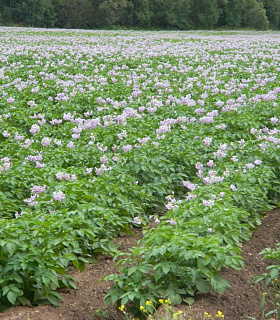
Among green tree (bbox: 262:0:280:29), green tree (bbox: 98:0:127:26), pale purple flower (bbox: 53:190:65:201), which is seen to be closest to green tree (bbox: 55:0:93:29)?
green tree (bbox: 98:0:127:26)

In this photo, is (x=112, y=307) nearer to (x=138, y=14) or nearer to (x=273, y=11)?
(x=138, y=14)

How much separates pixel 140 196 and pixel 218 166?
53.9 inches

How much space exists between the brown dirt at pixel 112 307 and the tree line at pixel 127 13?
161ft

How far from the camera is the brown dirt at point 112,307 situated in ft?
12.7

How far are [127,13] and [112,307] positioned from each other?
53475mm

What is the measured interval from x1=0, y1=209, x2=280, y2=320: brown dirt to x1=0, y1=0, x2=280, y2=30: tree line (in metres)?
49.2

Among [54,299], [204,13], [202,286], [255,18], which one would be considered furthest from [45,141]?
[255,18]

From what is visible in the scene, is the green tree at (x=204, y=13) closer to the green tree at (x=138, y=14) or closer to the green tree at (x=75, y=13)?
the green tree at (x=138, y=14)

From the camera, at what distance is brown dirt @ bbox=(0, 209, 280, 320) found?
3857 millimetres

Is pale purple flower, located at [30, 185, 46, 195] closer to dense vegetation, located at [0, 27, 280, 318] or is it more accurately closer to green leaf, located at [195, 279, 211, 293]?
dense vegetation, located at [0, 27, 280, 318]

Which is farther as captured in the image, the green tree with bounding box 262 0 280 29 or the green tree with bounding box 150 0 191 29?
the green tree with bounding box 262 0 280 29

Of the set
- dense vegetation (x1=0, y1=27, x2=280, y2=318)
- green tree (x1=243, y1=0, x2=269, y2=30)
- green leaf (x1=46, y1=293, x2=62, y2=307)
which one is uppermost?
green tree (x1=243, y1=0, x2=269, y2=30)

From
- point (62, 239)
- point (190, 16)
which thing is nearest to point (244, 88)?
point (62, 239)

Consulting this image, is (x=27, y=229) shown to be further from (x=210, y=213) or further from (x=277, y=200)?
(x=277, y=200)
